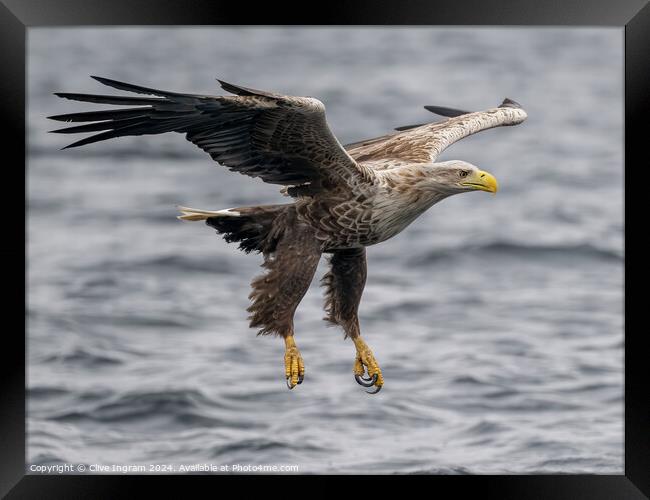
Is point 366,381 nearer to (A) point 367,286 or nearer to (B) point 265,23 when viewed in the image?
(B) point 265,23

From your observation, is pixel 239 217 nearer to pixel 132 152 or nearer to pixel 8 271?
pixel 8 271

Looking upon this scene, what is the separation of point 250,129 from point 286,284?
956mm

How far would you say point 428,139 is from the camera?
9.38m

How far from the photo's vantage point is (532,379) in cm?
1867

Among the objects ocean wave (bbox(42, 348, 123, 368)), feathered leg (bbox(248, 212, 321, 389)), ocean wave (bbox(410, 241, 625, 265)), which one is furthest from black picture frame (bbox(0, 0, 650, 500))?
ocean wave (bbox(410, 241, 625, 265))

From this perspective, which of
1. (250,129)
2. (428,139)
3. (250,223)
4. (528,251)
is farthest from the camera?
(528,251)

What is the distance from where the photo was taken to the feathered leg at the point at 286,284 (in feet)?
27.3

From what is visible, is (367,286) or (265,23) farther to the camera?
(367,286)

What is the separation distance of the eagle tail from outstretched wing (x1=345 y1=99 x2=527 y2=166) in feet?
2.77

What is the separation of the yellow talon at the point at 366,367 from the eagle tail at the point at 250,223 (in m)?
0.90

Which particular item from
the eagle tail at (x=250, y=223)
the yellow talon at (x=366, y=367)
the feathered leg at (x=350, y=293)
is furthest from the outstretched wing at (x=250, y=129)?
the yellow talon at (x=366, y=367)

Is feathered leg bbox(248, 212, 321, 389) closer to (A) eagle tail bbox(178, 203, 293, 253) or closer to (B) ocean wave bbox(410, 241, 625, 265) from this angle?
(A) eagle tail bbox(178, 203, 293, 253)

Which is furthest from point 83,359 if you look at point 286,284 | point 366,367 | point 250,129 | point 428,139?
point 250,129

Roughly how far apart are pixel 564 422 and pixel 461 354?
2.94 metres
